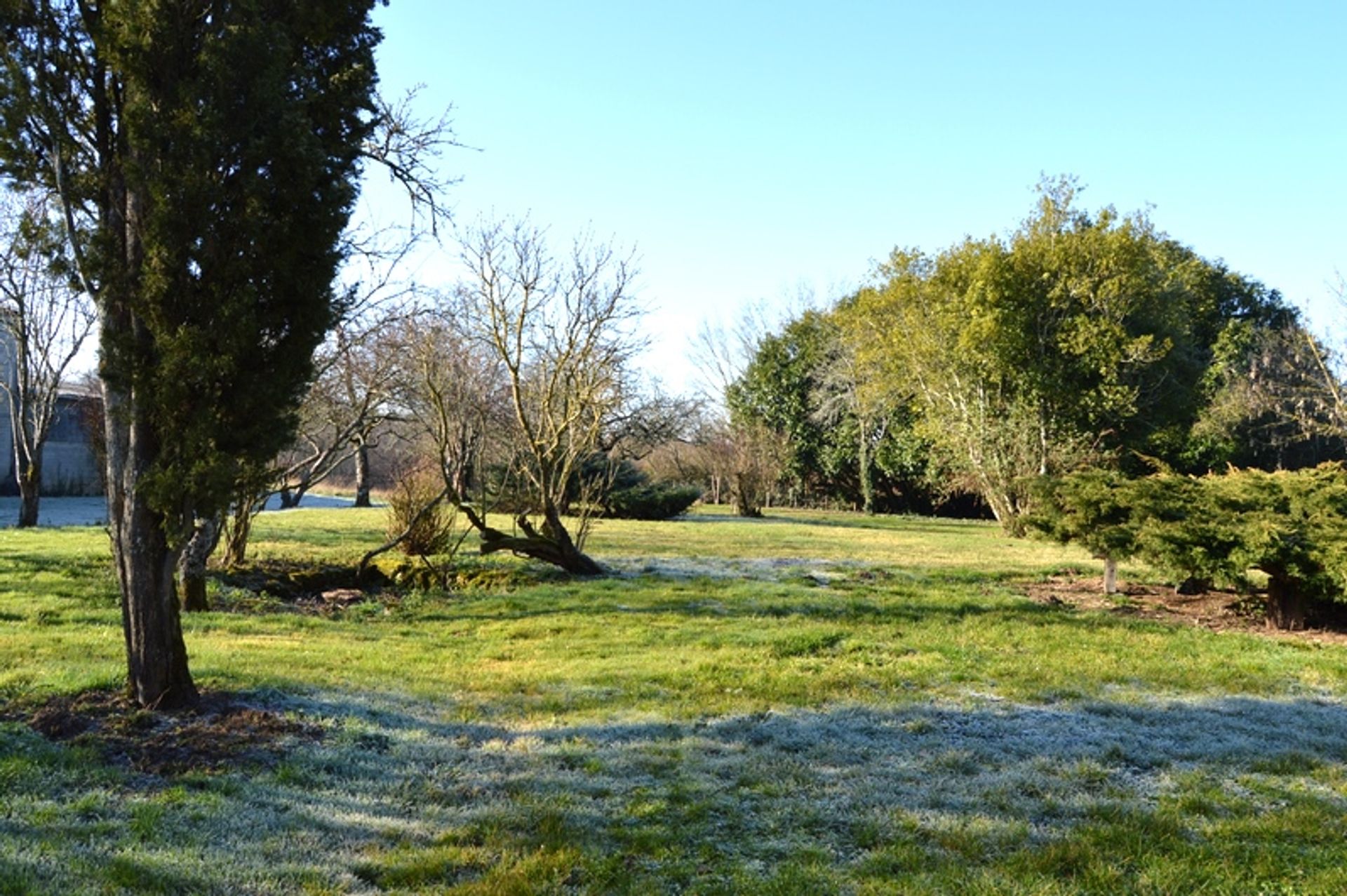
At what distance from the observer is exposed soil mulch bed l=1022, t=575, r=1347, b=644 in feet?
30.5

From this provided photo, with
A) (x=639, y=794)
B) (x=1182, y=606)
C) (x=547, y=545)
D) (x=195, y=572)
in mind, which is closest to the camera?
(x=639, y=794)

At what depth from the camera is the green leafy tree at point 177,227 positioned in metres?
4.63

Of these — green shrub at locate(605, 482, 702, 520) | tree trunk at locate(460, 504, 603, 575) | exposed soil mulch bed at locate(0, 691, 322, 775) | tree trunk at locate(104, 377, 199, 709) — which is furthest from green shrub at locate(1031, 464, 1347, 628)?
green shrub at locate(605, 482, 702, 520)

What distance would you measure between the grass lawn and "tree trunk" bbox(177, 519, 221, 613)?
663mm

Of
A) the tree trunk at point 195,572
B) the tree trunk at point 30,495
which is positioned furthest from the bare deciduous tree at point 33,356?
the tree trunk at point 195,572

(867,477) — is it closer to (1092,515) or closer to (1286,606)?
(1092,515)

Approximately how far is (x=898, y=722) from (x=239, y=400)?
446cm

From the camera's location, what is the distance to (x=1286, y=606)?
374 inches

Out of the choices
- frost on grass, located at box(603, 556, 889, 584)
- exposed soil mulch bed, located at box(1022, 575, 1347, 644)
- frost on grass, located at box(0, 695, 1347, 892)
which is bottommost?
frost on grass, located at box(0, 695, 1347, 892)

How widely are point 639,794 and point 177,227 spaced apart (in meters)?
3.85

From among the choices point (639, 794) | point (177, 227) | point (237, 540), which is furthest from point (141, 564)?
point (237, 540)

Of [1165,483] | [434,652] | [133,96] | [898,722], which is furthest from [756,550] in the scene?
[133,96]

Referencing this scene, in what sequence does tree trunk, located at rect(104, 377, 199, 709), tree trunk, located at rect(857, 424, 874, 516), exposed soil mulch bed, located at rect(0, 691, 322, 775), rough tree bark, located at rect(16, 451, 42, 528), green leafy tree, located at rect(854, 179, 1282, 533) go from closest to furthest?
exposed soil mulch bed, located at rect(0, 691, 322, 775) < tree trunk, located at rect(104, 377, 199, 709) < rough tree bark, located at rect(16, 451, 42, 528) < green leafy tree, located at rect(854, 179, 1282, 533) < tree trunk, located at rect(857, 424, 874, 516)

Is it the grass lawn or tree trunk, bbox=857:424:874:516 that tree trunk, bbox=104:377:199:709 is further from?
tree trunk, bbox=857:424:874:516
